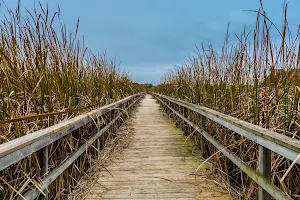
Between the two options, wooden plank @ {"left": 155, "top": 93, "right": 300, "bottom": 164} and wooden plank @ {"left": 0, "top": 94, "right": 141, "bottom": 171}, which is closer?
wooden plank @ {"left": 0, "top": 94, "right": 141, "bottom": 171}

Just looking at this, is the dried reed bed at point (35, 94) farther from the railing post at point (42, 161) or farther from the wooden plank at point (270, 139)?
the wooden plank at point (270, 139)

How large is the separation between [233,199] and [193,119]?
229cm

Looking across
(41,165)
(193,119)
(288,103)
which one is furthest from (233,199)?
(193,119)

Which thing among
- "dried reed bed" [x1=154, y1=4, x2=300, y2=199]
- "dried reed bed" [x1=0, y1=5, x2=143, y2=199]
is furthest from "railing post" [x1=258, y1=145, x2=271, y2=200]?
"dried reed bed" [x1=0, y1=5, x2=143, y2=199]

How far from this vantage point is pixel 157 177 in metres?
2.82

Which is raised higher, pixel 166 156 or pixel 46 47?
pixel 46 47

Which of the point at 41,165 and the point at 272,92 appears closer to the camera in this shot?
the point at 41,165

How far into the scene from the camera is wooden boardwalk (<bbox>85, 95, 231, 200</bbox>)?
2.36 m

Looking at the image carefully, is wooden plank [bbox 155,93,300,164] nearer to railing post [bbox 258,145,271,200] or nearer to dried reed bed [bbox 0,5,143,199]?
railing post [bbox 258,145,271,200]

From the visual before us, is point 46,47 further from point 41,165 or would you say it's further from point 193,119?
point 193,119

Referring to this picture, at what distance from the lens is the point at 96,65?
4.18m

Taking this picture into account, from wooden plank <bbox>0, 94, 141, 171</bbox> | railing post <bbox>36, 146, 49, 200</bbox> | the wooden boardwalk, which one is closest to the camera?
wooden plank <bbox>0, 94, 141, 171</bbox>

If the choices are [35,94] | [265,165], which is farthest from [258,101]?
[35,94]

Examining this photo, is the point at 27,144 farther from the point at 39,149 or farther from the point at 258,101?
the point at 258,101
